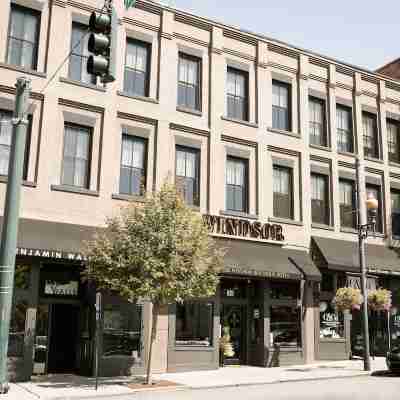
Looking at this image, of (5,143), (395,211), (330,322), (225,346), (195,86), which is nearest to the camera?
(5,143)

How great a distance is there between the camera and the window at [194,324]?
18.9 meters

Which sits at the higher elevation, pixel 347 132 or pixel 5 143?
pixel 347 132

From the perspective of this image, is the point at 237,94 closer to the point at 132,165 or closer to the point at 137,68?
the point at 137,68

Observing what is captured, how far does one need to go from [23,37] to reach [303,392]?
13782mm

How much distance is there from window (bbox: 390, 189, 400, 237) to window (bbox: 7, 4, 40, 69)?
16848 millimetres

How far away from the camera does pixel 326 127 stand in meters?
24.5

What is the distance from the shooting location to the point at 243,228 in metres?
20.7

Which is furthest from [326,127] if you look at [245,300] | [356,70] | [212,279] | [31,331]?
[31,331]

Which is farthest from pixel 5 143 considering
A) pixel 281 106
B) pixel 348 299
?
pixel 348 299

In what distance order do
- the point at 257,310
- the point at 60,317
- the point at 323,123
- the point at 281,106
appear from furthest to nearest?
1. the point at 323,123
2. the point at 281,106
3. the point at 257,310
4. the point at 60,317

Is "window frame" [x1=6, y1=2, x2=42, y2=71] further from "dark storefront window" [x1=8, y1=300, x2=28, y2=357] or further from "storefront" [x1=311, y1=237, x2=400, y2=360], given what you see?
"storefront" [x1=311, y1=237, x2=400, y2=360]

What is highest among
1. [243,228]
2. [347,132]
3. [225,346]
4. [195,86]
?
[195,86]

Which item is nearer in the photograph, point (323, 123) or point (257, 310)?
point (257, 310)

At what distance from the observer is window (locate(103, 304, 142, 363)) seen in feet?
57.4
